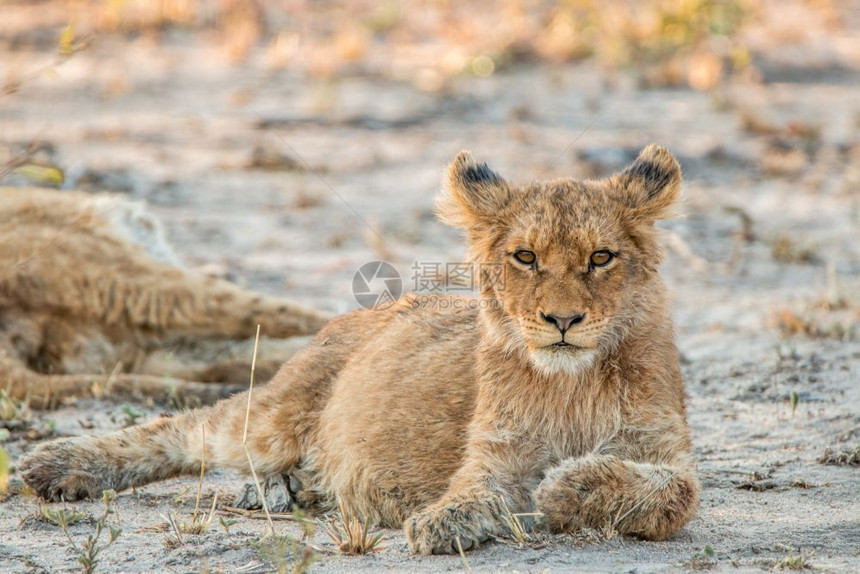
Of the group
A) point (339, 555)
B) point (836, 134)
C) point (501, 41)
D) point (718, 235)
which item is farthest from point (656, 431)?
point (501, 41)

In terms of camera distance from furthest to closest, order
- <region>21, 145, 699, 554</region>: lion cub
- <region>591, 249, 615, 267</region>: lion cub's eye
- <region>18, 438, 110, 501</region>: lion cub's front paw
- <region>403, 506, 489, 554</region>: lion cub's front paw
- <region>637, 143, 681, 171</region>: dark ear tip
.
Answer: <region>18, 438, 110, 501</region>: lion cub's front paw
<region>637, 143, 681, 171</region>: dark ear tip
<region>591, 249, 615, 267</region>: lion cub's eye
<region>21, 145, 699, 554</region>: lion cub
<region>403, 506, 489, 554</region>: lion cub's front paw

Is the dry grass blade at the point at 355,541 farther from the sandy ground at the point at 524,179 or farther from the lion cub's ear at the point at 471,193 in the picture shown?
the lion cub's ear at the point at 471,193

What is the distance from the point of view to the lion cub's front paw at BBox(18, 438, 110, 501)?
16.8 ft

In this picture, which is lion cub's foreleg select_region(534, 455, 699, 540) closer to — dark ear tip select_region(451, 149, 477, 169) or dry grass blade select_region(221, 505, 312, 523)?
dry grass blade select_region(221, 505, 312, 523)

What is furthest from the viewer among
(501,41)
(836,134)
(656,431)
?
(501,41)

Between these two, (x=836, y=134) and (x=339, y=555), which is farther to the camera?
(x=836, y=134)

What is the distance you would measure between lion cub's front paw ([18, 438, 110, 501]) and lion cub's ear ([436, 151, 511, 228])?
1.90 metres

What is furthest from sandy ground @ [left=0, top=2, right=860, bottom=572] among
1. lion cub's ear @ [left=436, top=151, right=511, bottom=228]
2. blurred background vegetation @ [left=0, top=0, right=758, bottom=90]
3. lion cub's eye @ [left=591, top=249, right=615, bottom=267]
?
lion cub's ear @ [left=436, top=151, right=511, bottom=228]

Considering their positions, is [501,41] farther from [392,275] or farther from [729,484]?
[729,484]

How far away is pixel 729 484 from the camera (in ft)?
16.5

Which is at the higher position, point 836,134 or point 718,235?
point 836,134

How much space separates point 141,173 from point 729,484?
292 inches

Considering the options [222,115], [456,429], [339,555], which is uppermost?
[222,115]

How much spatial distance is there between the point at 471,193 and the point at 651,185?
711 millimetres
